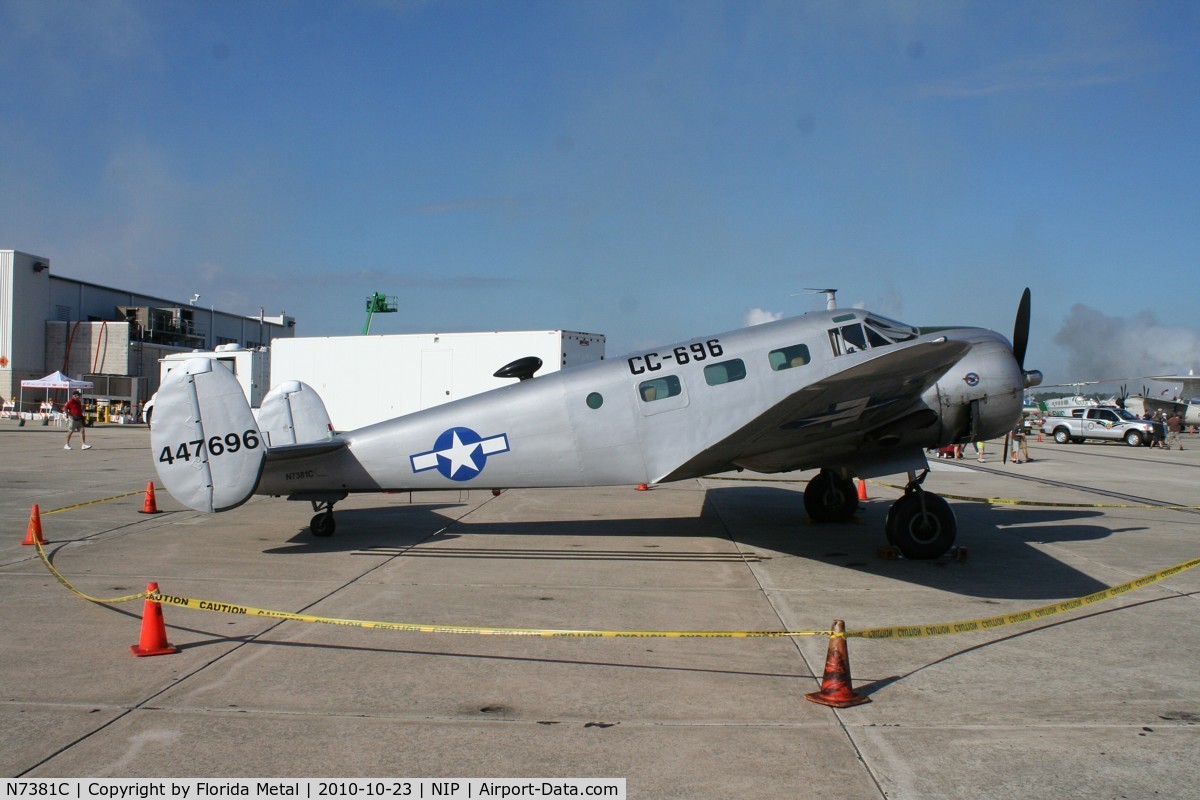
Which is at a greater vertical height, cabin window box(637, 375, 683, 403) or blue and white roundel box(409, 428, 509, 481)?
cabin window box(637, 375, 683, 403)

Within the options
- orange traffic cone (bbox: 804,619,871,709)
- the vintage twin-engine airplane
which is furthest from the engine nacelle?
orange traffic cone (bbox: 804,619,871,709)

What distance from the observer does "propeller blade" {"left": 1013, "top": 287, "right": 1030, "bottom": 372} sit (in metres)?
11.8

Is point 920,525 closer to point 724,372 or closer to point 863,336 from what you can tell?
point 863,336

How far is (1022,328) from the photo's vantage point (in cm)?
1186

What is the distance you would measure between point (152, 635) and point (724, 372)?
6.97m

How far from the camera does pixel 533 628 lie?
7.33 meters

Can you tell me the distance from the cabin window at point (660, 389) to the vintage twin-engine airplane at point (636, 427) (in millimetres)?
18

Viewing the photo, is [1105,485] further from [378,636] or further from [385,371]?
[385,371]

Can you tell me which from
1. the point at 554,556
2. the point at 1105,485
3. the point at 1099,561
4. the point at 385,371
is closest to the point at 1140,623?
the point at 1099,561

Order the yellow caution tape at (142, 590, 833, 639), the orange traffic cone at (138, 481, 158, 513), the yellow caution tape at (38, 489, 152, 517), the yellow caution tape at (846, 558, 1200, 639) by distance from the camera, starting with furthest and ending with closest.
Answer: the orange traffic cone at (138, 481, 158, 513) < the yellow caution tape at (38, 489, 152, 517) < the yellow caution tape at (142, 590, 833, 639) < the yellow caution tape at (846, 558, 1200, 639)

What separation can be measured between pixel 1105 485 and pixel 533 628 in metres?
18.8

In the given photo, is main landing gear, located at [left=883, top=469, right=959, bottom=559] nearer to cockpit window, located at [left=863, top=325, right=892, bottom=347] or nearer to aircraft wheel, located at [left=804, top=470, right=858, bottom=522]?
cockpit window, located at [left=863, top=325, right=892, bottom=347]

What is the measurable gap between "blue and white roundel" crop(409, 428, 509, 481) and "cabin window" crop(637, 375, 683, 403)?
6.23 feet

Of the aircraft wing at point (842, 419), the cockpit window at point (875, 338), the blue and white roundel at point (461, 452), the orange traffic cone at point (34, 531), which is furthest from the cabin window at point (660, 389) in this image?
the orange traffic cone at point (34, 531)
